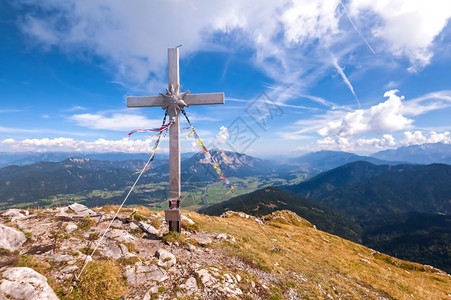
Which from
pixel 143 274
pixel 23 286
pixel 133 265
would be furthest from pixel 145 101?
pixel 23 286

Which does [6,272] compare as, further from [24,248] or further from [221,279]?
[221,279]

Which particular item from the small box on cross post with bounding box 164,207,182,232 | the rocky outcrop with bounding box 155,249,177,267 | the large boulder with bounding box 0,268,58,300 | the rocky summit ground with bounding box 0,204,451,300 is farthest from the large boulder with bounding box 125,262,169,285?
the small box on cross post with bounding box 164,207,182,232

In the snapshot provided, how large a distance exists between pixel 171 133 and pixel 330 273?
54.1 feet

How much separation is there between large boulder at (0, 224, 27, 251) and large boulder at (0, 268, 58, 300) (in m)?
3.30

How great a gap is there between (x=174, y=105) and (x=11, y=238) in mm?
9842

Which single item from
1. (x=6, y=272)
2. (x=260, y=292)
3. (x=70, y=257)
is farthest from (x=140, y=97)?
(x=260, y=292)

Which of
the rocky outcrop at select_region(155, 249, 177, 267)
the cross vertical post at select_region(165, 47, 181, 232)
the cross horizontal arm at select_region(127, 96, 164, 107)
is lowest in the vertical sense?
the rocky outcrop at select_region(155, 249, 177, 267)

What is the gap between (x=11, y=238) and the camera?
27.9 ft

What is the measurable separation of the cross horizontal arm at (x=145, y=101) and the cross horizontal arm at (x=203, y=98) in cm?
176

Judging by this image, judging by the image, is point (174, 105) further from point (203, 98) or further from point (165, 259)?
point (165, 259)

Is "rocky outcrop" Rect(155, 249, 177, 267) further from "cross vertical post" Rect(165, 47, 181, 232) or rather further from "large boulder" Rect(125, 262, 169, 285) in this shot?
"cross vertical post" Rect(165, 47, 181, 232)

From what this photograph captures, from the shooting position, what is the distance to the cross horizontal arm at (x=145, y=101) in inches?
501

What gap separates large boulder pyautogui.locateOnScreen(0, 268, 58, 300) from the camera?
5.25m

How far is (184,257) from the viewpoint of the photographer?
1034 cm
